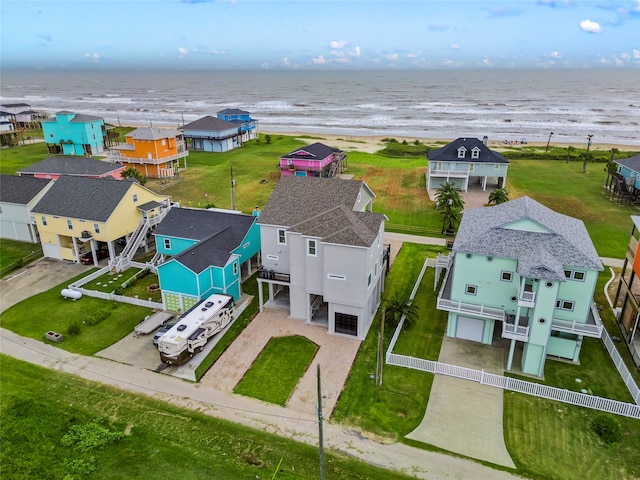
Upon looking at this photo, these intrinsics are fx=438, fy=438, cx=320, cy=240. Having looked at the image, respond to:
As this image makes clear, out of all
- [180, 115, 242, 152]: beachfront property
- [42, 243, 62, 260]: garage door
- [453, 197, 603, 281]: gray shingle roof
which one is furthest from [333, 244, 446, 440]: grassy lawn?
[180, 115, 242, 152]: beachfront property

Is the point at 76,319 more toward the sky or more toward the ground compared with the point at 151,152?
more toward the ground

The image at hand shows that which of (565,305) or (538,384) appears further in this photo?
(565,305)

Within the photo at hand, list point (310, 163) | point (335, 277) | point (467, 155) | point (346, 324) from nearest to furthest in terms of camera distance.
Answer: point (335, 277), point (346, 324), point (467, 155), point (310, 163)

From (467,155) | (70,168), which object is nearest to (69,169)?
(70,168)

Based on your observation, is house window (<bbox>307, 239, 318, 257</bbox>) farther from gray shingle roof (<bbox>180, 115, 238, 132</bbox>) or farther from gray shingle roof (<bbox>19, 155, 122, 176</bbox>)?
gray shingle roof (<bbox>180, 115, 238, 132</bbox>)

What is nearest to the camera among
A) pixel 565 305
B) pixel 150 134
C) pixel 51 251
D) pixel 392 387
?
pixel 392 387

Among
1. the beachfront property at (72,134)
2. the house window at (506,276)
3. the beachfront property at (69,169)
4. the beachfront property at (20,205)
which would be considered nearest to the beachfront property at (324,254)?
the house window at (506,276)

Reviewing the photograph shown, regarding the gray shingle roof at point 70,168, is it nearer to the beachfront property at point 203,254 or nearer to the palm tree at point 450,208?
the beachfront property at point 203,254

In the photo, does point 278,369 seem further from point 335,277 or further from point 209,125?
point 209,125
